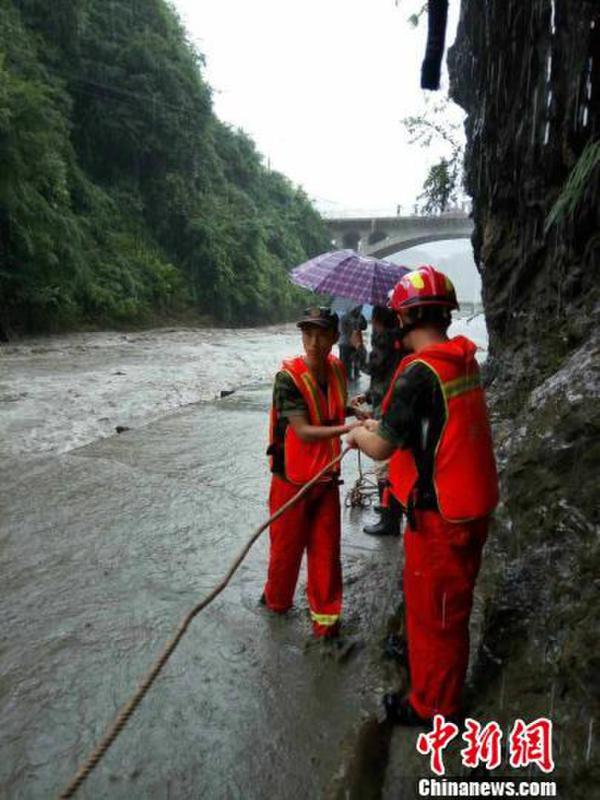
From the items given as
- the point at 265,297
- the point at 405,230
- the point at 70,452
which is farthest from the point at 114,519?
the point at 405,230

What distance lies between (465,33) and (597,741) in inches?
230

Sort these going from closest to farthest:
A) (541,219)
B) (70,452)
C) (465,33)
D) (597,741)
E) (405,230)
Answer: (597,741), (541,219), (465,33), (70,452), (405,230)

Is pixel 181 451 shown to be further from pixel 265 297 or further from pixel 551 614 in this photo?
pixel 265 297

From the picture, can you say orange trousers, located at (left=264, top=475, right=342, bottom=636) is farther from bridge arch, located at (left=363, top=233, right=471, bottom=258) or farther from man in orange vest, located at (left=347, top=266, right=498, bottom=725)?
bridge arch, located at (left=363, top=233, right=471, bottom=258)

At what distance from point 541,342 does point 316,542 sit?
2.38 metres

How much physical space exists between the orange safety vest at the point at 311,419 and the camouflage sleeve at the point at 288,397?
0.02 metres

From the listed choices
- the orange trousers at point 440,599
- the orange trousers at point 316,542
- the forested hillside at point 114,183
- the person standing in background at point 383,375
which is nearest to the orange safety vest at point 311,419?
the orange trousers at point 316,542

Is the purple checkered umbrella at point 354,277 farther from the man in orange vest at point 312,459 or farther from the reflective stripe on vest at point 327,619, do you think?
the reflective stripe on vest at point 327,619

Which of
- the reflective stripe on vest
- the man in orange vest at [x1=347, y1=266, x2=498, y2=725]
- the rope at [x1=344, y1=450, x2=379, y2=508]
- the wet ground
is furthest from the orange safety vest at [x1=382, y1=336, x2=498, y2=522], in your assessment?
the rope at [x1=344, y1=450, x2=379, y2=508]

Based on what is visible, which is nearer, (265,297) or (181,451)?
(181,451)

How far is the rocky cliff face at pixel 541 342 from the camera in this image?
2.27 meters

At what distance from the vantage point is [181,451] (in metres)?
7.51

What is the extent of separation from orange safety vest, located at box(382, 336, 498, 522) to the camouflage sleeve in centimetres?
88

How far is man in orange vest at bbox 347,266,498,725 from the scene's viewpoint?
2.23 metres
